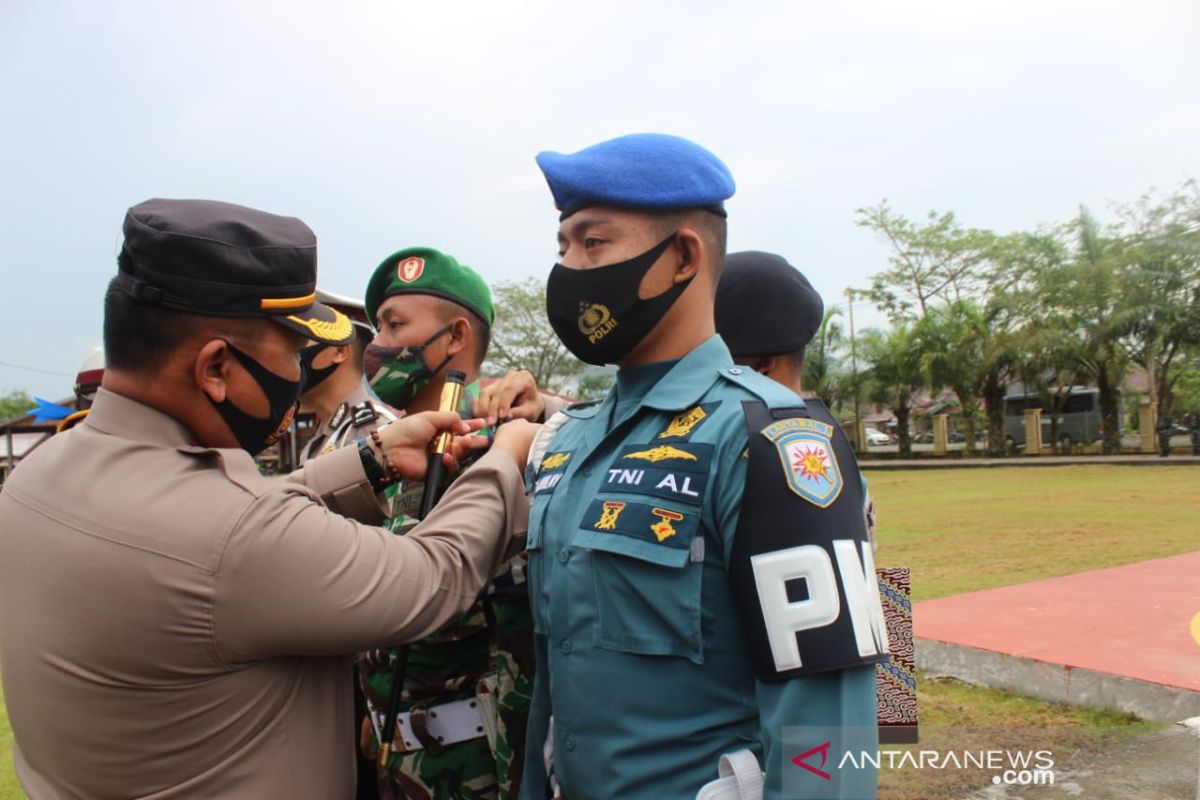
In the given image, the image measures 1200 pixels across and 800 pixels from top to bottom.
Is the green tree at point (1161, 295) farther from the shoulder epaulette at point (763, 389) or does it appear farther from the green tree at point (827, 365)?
the shoulder epaulette at point (763, 389)

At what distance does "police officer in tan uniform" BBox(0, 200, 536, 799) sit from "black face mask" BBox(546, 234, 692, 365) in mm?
438

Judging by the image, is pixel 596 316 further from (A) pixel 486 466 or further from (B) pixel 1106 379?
(B) pixel 1106 379

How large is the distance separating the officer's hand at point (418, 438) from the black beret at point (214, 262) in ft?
1.51

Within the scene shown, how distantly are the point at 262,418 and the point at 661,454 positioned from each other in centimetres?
83

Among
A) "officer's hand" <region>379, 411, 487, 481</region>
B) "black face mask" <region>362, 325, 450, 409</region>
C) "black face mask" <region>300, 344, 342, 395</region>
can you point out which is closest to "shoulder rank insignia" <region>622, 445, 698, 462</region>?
"officer's hand" <region>379, 411, 487, 481</region>

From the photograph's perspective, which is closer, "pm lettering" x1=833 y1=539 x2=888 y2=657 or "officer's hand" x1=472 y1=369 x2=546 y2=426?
"pm lettering" x1=833 y1=539 x2=888 y2=657

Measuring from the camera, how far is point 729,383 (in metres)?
1.70

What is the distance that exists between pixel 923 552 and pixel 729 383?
8426mm

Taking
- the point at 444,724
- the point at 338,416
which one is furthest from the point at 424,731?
the point at 338,416

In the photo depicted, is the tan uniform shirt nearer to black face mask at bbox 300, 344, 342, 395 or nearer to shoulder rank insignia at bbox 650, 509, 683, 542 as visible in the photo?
shoulder rank insignia at bbox 650, 509, 683, 542

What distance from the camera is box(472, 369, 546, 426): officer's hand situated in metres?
2.38

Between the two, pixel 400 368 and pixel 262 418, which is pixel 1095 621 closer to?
pixel 400 368

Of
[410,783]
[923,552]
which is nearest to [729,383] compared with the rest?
[410,783]

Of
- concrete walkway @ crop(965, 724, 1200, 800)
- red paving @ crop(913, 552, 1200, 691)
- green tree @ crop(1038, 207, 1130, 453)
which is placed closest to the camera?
concrete walkway @ crop(965, 724, 1200, 800)
